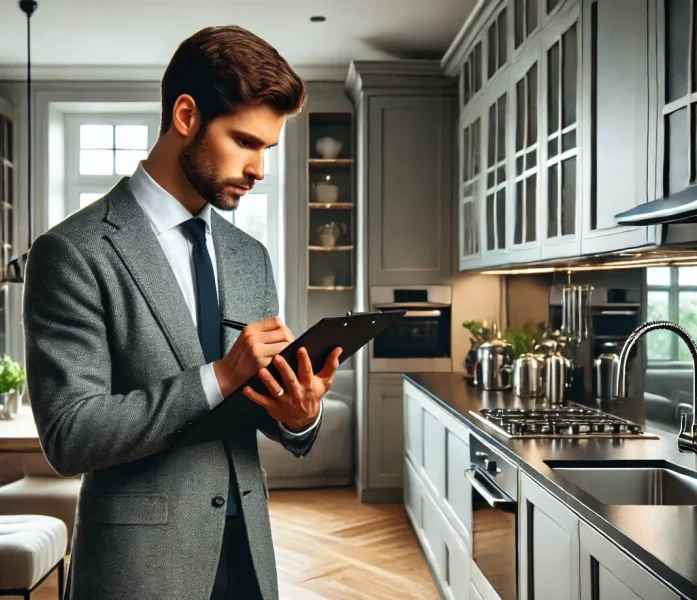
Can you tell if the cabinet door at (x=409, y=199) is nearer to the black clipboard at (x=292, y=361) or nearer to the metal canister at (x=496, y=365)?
the metal canister at (x=496, y=365)

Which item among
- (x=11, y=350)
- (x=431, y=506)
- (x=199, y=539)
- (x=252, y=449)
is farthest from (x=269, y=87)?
(x=11, y=350)

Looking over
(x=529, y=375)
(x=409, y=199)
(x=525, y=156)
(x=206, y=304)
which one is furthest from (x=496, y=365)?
(x=206, y=304)

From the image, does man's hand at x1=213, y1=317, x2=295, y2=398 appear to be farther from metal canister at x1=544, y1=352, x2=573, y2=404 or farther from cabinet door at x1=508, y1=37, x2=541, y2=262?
metal canister at x1=544, y1=352, x2=573, y2=404

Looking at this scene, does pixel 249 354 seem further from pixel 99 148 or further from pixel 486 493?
pixel 99 148

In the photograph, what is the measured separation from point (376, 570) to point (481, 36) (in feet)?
8.60

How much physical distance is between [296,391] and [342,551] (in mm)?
3055

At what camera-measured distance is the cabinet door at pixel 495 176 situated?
372cm

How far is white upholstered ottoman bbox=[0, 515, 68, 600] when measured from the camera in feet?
9.26

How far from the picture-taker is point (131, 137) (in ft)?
20.2

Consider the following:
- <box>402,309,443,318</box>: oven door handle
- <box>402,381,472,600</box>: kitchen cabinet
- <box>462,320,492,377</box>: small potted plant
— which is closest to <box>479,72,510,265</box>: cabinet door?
<box>462,320,492,377</box>: small potted plant

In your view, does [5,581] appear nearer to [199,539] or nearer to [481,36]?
[199,539]

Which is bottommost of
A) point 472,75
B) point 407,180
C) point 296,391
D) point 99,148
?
point 296,391

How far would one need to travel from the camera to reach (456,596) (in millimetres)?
3072

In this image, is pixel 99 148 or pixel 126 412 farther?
pixel 99 148
